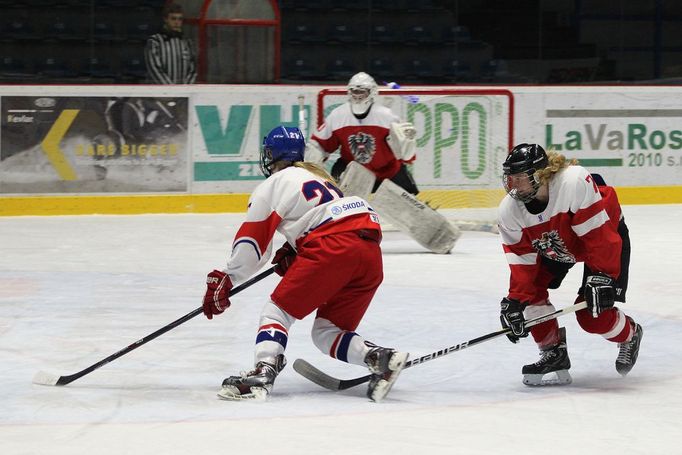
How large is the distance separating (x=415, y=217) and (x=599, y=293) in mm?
3664

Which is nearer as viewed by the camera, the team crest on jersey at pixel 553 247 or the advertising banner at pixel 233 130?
the team crest on jersey at pixel 553 247

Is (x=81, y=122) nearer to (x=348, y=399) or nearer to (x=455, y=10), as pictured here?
(x=455, y=10)

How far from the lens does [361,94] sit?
24.4ft

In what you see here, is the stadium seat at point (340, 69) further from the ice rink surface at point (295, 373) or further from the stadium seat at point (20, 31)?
the ice rink surface at point (295, 373)

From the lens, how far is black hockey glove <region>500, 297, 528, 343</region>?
3975mm

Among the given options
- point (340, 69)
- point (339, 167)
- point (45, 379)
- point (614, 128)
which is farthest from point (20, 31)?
point (45, 379)

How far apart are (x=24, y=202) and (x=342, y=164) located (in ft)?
7.71

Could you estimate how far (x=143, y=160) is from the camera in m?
8.80

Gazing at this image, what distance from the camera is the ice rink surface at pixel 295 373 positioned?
3354 mm

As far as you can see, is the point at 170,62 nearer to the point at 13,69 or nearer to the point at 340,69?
the point at 13,69

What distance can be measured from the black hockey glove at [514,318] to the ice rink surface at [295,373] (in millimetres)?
186

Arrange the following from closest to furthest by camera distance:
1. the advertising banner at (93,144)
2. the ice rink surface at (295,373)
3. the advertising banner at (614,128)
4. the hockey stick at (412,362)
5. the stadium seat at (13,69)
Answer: the ice rink surface at (295,373)
the hockey stick at (412,362)
the advertising banner at (93,144)
the stadium seat at (13,69)
the advertising banner at (614,128)

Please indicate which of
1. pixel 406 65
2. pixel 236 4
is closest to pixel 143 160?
pixel 236 4

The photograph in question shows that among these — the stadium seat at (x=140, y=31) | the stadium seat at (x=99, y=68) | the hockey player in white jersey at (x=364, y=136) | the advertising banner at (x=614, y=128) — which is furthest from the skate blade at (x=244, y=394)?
the stadium seat at (x=140, y=31)
